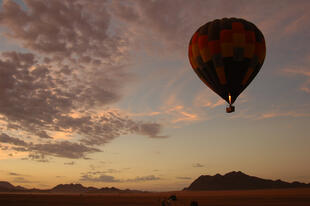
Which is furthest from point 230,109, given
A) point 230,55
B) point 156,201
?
point 156,201

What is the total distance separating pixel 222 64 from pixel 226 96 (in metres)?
3.09

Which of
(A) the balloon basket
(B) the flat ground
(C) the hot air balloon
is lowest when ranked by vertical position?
(B) the flat ground

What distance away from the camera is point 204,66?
28.9 metres

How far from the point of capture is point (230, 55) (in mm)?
27734

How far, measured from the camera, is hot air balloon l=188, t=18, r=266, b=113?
27.8 meters

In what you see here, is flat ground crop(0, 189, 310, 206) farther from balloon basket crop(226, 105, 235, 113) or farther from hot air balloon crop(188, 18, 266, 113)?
hot air balloon crop(188, 18, 266, 113)

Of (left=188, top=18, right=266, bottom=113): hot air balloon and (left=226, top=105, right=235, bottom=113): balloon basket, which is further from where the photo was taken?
(left=188, top=18, right=266, bottom=113): hot air balloon

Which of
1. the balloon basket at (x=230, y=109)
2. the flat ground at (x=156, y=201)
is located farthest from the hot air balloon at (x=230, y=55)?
the flat ground at (x=156, y=201)

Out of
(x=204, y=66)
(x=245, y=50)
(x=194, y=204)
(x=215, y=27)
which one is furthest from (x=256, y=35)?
(x=194, y=204)

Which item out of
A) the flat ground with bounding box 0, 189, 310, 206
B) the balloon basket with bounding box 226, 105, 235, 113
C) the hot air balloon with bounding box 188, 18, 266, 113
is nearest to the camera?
the balloon basket with bounding box 226, 105, 235, 113

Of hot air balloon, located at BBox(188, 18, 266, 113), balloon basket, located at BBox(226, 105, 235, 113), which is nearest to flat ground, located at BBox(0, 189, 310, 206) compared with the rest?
balloon basket, located at BBox(226, 105, 235, 113)

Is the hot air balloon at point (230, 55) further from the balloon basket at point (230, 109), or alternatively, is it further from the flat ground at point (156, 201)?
the flat ground at point (156, 201)

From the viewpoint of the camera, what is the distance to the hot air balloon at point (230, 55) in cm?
2778

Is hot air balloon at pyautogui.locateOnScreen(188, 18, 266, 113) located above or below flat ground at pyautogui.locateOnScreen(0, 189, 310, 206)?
above
